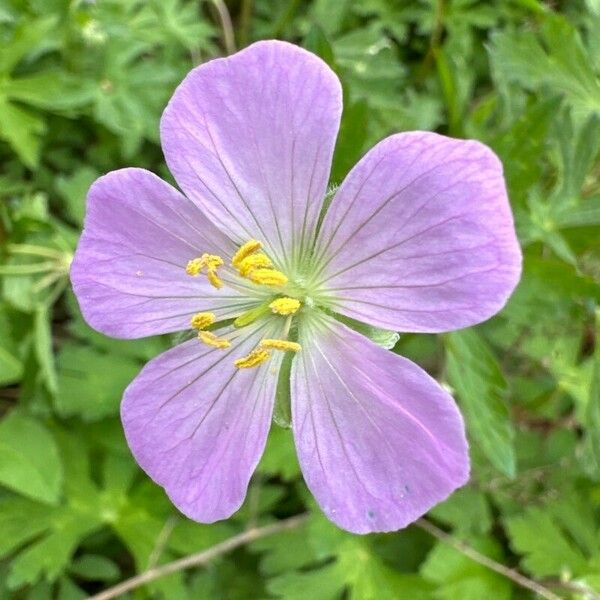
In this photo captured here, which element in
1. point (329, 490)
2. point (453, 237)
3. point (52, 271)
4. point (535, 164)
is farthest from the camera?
point (52, 271)

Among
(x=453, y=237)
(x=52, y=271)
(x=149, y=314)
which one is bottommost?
(x=52, y=271)

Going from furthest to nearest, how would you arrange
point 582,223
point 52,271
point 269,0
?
point 269,0
point 52,271
point 582,223

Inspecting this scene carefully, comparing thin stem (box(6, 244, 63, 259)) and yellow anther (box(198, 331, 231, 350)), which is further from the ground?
yellow anther (box(198, 331, 231, 350))

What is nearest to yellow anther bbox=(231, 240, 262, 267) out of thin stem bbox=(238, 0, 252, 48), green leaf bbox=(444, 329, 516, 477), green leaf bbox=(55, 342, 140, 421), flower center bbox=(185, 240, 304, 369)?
flower center bbox=(185, 240, 304, 369)

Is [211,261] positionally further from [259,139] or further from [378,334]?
[378,334]

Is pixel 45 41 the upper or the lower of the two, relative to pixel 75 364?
upper

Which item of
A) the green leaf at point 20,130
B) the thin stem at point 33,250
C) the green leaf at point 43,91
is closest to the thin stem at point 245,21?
the green leaf at point 43,91

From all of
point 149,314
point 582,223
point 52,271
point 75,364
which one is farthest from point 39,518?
point 582,223

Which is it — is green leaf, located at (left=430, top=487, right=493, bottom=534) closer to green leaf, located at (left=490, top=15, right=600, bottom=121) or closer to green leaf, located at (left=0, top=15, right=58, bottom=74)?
green leaf, located at (left=490, top=15, right=600, bottom=121)

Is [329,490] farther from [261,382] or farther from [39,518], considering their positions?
[39,518]
